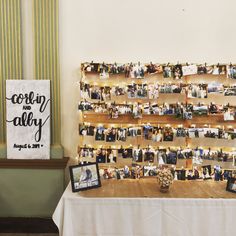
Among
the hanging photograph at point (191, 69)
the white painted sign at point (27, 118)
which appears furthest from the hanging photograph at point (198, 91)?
the white painted sign at point (27, 118)

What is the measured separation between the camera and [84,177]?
284 cm

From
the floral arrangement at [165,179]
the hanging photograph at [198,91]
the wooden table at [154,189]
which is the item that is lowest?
the wooden table at [154,189]

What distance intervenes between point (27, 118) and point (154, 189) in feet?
5.10

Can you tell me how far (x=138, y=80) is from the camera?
3.32 m

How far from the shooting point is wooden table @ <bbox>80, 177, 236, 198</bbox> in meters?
2.74

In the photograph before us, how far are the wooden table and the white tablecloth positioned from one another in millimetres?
78

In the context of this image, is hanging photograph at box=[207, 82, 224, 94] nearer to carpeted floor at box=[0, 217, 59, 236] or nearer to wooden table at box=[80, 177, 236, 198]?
wooden table at box=[80, 177, 236, 198]

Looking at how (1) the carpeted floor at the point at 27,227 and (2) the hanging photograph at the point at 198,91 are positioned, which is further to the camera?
(1) the carpeted floor at the point at 27,227

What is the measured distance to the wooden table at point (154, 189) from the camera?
2742 millimetres

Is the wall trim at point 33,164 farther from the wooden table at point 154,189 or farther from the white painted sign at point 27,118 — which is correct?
the wooden table at point 154,189

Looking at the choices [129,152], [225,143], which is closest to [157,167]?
[129,152]

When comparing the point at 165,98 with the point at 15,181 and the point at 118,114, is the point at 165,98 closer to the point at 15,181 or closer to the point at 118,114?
the point at 118,114

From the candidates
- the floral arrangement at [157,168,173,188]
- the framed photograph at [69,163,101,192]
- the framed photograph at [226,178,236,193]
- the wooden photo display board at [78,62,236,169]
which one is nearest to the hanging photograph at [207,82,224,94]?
the wooden photo display board at [78,62,236,169]

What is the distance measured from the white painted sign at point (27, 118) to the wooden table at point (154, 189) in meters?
0.85
